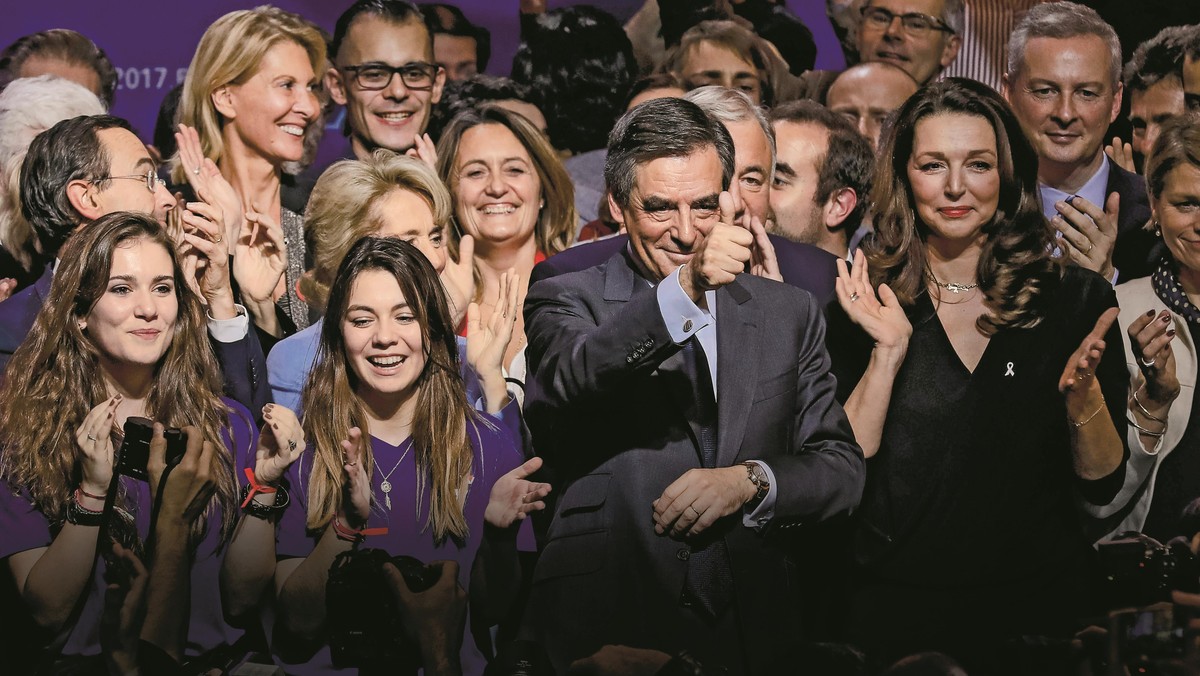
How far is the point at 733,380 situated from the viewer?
346 cm

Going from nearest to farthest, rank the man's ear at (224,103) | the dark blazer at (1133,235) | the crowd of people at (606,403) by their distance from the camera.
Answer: the crowd of people at (606,403), the dark blazer at (1133,235), the man's ear at (224,103)

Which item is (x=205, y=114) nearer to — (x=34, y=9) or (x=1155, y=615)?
(x=34, y=9)

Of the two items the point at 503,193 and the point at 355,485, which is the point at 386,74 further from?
the point at 355,485

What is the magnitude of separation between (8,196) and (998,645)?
107 inches

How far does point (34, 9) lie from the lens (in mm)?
4457

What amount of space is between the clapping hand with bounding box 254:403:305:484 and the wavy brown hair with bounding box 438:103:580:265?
0.73m

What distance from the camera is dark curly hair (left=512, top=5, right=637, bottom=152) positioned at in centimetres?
456

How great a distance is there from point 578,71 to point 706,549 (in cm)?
168

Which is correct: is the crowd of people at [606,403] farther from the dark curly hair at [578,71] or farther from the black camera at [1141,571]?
the dark curly hair at [578,71]

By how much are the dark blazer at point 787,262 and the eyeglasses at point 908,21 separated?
0.99 meters

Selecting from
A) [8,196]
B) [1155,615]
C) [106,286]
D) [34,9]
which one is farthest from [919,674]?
[34,9]

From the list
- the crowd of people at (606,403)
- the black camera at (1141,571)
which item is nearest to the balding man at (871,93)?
the crowd of people at (606,403)

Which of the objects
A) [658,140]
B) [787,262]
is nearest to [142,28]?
[658,140]

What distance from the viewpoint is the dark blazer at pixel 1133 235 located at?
4098mm
